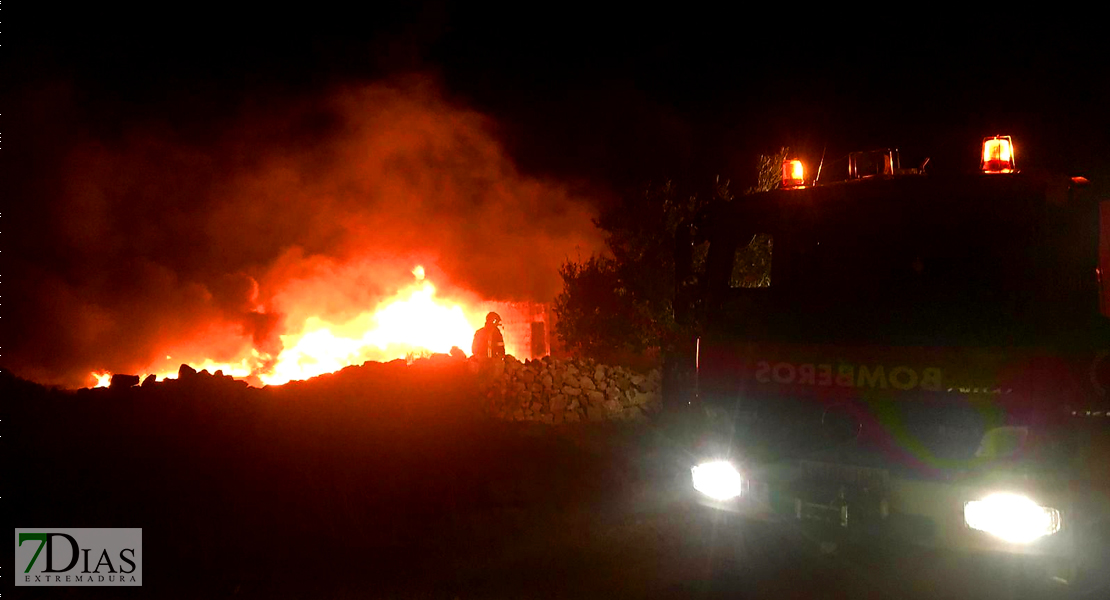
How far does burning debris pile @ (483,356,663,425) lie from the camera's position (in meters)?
10.8

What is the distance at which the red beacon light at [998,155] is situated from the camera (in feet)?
14.0

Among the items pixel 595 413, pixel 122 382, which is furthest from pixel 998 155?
pixel 122 382

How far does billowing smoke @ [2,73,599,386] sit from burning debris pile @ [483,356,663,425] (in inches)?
348

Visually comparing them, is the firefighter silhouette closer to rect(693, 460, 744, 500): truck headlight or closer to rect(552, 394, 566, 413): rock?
rect(552, 394, 566, 413): rock

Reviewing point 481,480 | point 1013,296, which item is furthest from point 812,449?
point 481,480

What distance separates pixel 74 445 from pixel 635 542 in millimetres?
6176

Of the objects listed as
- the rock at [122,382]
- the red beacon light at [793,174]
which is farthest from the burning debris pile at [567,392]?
the red beacon light at [793,174]

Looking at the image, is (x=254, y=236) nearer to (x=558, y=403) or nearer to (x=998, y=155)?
(x=558, y=403)

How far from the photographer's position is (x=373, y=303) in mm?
18922

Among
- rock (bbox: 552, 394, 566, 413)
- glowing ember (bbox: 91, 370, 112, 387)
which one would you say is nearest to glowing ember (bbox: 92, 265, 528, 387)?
glowing ember (bbox: 91, 370, 112, 387)

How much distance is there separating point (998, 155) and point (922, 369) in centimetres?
157

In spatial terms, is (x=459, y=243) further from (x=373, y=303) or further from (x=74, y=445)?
(x=74, y=445)

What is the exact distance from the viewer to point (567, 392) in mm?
10992

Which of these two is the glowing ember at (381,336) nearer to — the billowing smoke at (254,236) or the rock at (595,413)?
the billowing smoke at (254,236)
